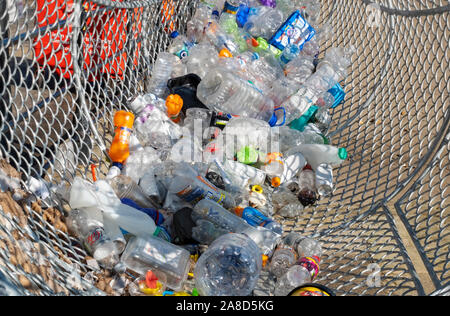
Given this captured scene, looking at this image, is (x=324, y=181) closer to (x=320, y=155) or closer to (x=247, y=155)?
(x=320, y=155)

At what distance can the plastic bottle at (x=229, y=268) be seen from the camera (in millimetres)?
2188

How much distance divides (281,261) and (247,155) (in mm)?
848

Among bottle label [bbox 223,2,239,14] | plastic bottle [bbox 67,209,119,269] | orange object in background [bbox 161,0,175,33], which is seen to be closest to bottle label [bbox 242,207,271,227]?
plastic bottle [bbox 67,209,119,269]

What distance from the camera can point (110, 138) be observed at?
3.08 meters

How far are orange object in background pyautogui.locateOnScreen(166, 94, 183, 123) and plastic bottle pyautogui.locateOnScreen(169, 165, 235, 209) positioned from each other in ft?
2.15

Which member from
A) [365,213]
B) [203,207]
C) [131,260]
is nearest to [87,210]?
[131,260]

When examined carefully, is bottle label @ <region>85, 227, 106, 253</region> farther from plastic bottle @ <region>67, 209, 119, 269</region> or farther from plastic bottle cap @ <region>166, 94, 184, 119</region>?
plastic bottle cap @ <region>166, 94, 184, 119</region>

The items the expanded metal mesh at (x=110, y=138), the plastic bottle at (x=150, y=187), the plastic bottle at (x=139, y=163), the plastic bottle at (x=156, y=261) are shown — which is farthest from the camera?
the plastic bottle at (x=139, y=163)

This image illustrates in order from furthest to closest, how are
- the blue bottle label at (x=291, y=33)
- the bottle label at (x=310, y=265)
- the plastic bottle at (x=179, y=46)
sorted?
the blue bottle label at (x=291, y=33) < the plastic bottle at (x=179, y=46) < the bottle label at (x=310, y=265)

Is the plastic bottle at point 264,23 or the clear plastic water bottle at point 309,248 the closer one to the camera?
the clear plastic water bottle at point 309,248

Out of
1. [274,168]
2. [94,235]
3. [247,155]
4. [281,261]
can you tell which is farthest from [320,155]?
[94,235]

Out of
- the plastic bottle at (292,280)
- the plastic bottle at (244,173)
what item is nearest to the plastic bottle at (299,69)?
the plastic bottle at (244,173)

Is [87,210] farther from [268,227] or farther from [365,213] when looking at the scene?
[365,213]

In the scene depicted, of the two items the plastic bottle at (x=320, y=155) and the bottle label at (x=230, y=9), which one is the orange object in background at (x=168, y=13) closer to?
the bottle label at (x=230, y=9)
